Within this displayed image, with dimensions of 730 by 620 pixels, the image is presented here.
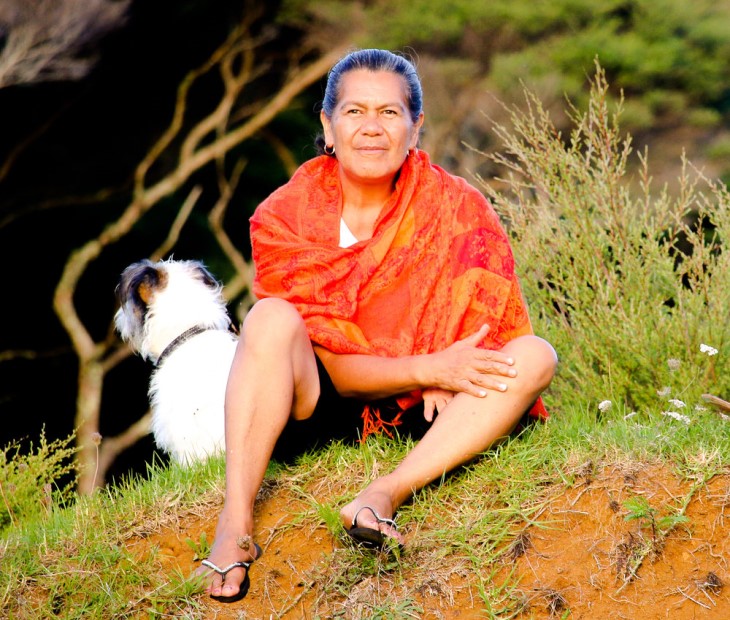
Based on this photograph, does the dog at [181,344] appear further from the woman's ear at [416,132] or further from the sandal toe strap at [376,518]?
the woman's ear at [416,132]

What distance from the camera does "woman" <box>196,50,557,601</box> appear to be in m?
2.88

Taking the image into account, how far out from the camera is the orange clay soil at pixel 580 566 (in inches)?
105

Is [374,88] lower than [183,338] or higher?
higher

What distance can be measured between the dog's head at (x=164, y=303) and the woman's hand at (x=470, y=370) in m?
1.95

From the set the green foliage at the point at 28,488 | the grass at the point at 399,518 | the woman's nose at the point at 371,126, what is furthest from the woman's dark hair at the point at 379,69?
the green foliage at the point at 28,488

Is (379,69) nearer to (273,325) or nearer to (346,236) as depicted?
(346,236)

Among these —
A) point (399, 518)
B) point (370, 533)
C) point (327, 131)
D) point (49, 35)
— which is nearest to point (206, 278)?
point (327, 131)

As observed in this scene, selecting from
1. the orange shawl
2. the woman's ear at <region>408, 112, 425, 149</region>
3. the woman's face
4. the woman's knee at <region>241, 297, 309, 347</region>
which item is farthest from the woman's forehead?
the woman's knee at <region>241, 297, 309, 347</region>

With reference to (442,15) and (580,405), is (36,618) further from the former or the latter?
(442,15)

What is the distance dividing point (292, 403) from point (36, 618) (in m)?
0.98

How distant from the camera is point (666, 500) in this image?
2.91 meters

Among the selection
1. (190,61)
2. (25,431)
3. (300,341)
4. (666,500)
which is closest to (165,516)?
(300,341)

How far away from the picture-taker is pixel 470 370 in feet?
9.67

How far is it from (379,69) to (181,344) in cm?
186
